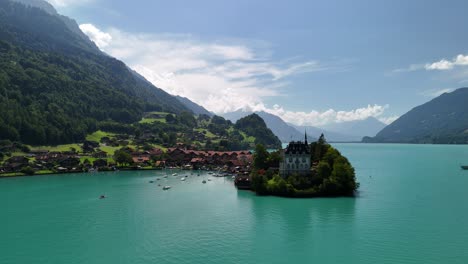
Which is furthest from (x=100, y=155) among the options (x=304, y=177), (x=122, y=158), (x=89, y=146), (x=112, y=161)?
(x=304, y=177)

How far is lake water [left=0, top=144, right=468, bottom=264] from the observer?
39.5 m

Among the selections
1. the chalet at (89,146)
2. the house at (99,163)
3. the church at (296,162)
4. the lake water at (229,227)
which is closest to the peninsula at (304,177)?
the church at (296,162)

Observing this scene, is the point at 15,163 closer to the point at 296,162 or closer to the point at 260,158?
the point at 260,158

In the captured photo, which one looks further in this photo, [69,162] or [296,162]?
[69,162]

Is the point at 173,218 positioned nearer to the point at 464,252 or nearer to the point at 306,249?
the point at 306,249

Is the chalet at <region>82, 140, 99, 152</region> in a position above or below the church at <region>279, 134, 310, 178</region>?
above

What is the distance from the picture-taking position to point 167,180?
10662 cm

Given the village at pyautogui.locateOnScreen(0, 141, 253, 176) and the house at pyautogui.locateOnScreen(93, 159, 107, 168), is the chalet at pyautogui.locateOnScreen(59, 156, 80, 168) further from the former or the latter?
the house at pyautogui.locateOnScreen(93, 159, 107, 168)

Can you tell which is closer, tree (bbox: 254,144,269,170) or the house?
tree (bbox: 254,144,269,170)

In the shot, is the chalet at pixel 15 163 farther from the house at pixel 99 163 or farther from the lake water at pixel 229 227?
the lake water at pixel 229 227

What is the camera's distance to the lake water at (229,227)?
39.5 metres

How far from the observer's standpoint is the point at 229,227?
166 feet

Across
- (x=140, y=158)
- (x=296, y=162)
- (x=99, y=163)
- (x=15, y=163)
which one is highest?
(x=296, y=162)

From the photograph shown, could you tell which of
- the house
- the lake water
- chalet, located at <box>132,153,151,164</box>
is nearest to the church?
the lake water
